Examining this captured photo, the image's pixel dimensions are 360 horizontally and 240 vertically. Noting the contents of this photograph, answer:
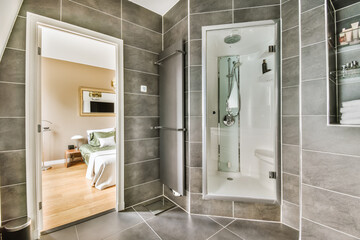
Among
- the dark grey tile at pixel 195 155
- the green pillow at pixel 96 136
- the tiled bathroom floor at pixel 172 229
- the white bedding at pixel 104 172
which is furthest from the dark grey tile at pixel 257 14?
the green pillow at pixel 96 136

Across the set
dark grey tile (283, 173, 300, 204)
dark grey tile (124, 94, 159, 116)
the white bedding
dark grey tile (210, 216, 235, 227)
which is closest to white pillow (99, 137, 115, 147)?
the white bedding

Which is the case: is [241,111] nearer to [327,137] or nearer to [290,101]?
[290,101]

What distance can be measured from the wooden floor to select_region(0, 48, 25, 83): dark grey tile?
1555 millimetres

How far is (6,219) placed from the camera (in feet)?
4.69

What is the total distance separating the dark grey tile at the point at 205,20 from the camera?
1.80 m

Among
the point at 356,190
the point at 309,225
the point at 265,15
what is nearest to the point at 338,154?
the point at 356,190

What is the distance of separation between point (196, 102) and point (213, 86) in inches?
13.0

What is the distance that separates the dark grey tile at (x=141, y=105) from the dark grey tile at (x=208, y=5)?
A: 4.02ft

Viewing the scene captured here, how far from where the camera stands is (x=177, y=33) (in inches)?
82.8

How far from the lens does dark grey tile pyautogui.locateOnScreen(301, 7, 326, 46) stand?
1.33m

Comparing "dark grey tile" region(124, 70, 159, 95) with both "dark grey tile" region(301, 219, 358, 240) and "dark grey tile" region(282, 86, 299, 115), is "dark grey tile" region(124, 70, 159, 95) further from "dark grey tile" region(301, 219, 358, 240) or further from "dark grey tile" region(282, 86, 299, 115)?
"dark grey tile" region(301, 219, 358, 240)

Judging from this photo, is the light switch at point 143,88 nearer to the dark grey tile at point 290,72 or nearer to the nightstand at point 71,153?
the dark grey tile at point 290,72

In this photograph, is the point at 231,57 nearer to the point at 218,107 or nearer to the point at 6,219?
the point at 218,107

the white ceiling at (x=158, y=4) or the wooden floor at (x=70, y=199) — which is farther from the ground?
the white ceiling at (x=158, y=4)
